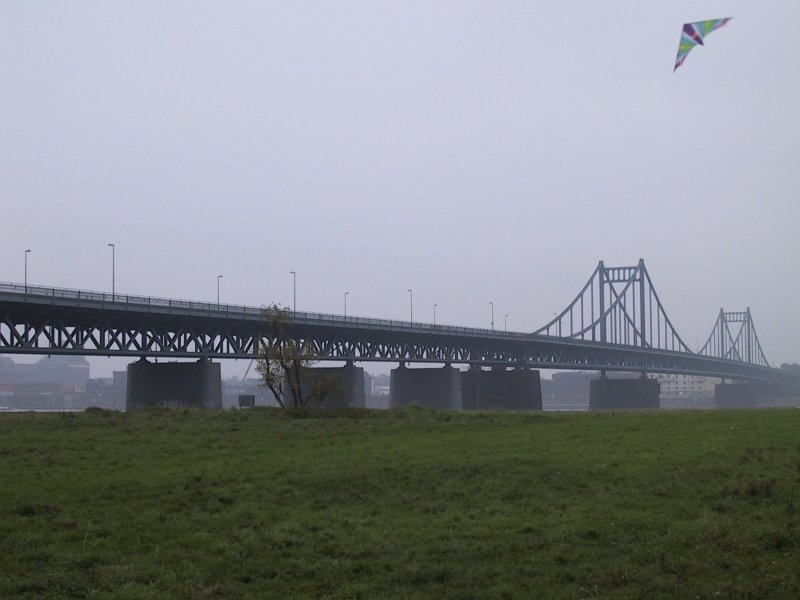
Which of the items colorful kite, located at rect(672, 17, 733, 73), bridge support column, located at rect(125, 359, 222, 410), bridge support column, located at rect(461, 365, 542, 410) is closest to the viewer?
colorful kite, located at rect(672, 17, 733, 73)

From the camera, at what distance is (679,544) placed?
614 inches

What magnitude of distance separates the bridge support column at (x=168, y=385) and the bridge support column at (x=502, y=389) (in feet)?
155

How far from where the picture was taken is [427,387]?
11756 cm

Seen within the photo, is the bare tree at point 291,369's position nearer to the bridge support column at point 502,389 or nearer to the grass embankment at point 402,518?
the grass embankment at point 402,518

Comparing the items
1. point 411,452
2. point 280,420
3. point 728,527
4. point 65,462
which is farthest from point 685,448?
point 280,420

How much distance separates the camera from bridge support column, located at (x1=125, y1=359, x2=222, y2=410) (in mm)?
84125

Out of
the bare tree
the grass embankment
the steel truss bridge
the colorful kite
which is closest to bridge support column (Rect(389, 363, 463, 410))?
the steel truss bridge

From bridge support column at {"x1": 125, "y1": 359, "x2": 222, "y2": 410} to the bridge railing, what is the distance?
18.6 ft

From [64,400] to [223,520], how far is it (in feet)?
616

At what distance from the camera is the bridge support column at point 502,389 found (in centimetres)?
12438

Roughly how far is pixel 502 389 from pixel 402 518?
110170mm

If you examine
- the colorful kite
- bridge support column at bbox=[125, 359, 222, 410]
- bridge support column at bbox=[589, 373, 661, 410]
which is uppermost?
the colorful kite

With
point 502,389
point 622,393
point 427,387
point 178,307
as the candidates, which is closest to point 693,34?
point 178,307

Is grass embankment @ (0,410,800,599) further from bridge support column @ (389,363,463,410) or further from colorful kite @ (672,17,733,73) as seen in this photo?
bridge support column @ (389,363,463,410)
